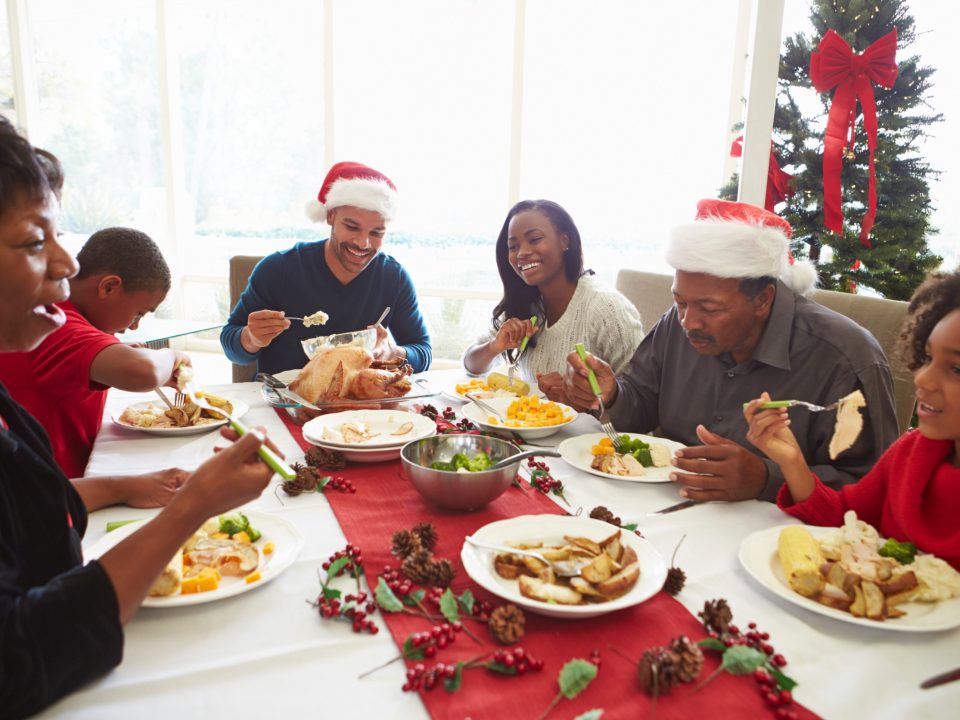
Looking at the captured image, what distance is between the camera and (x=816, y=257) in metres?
3.88

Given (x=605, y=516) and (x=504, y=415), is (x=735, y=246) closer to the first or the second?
(x=504, y=415)

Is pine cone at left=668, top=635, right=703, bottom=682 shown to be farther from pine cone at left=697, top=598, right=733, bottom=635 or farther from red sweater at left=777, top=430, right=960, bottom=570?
red sweater at left=777, top=430, right=960, bottom=570

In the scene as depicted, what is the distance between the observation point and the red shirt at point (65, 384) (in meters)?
1.87

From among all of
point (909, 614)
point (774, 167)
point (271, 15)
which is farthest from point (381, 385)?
point (271, 15)

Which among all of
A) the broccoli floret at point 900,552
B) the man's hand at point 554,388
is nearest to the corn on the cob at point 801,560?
the broccoli floret at point 900,552

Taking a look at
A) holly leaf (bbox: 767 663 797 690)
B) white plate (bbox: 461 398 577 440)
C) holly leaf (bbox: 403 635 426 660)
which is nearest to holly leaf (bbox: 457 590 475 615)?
holly leaf (bbox: 403 635 426 660)

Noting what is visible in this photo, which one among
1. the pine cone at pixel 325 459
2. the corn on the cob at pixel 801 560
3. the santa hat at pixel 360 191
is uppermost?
the santa hat at pixel 360 191

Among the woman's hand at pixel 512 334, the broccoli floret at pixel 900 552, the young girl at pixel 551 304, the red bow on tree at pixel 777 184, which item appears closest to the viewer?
the broccoli floret at pixel 900 552

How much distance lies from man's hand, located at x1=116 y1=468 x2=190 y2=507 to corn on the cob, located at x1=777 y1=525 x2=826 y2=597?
1.27 m

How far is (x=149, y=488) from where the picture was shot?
1.50m

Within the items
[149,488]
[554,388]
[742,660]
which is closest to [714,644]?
[742,660]

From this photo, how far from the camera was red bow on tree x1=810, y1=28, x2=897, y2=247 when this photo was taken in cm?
332

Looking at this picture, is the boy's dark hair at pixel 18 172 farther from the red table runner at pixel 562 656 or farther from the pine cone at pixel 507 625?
the pine cone at pixel 507 625

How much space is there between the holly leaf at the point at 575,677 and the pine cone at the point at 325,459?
99cm
